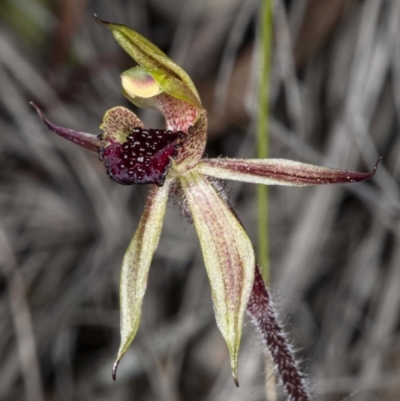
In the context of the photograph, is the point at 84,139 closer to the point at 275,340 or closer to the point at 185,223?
the point at 275,340

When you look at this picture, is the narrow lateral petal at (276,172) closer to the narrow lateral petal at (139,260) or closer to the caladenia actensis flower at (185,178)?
the caladenia actensis flower at (185,178)

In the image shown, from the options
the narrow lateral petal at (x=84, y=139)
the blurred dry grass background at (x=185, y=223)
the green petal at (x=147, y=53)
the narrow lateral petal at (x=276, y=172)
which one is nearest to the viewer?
the narrow lateral petal at (x=276, y=172)

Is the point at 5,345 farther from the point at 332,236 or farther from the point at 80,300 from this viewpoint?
the point at 332,236

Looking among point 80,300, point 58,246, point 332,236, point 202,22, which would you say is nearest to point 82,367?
point 80,300

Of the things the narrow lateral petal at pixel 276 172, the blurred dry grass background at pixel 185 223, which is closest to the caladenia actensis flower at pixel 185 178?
the narrow lateral petal at pixel 276 172

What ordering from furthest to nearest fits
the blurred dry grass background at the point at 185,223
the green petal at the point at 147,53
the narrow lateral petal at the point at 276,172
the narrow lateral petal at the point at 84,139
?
1. the blurred dry grass background at the point at 185,223
2. the narrow lateral petal at the point at 84,139
3. the green petal at the point at 147,53
4. the narrow lateral petal at the point at 276,172

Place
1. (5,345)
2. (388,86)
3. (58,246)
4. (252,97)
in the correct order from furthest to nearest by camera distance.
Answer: (58,246)
(5,345)
(388,86)
(252,97)

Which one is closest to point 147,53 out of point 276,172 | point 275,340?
point 276,172
